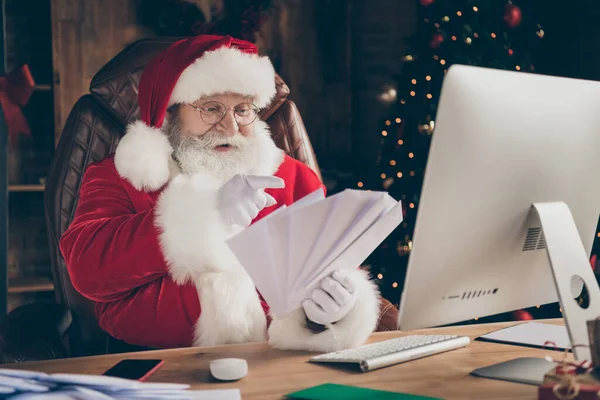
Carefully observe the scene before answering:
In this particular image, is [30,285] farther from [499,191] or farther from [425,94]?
[499,191]

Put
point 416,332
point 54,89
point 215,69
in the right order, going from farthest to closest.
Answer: point 54,89
point 215,69
point 416,332

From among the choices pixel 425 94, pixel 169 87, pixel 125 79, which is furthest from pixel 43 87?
pixel 169 87

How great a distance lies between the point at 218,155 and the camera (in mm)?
1833

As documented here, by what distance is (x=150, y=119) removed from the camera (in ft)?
6.09

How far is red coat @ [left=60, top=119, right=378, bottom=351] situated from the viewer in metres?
1.55

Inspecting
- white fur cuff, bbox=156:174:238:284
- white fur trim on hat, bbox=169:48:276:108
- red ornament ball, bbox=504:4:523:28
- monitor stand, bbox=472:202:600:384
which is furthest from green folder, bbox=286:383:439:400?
red ornament ball, bbox=504:4:523:28

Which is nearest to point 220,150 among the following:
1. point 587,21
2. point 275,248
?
point 275,248

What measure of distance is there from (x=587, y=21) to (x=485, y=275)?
126 inches

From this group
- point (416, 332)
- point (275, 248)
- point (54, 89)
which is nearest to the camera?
point (275, 248)

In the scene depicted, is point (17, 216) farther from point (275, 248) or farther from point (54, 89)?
point (275, 248)

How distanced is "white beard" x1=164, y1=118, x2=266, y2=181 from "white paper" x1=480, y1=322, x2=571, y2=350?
79cm

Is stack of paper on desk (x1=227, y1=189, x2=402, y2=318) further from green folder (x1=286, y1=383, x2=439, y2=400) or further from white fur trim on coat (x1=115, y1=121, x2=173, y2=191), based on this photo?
white fur trim on coat (x1=115, y1=121, x2=173, y2=191)

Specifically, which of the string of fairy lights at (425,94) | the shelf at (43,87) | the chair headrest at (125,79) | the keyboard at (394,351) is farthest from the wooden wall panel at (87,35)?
the keyboard at (394,351)

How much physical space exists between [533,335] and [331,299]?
42 centimetres
